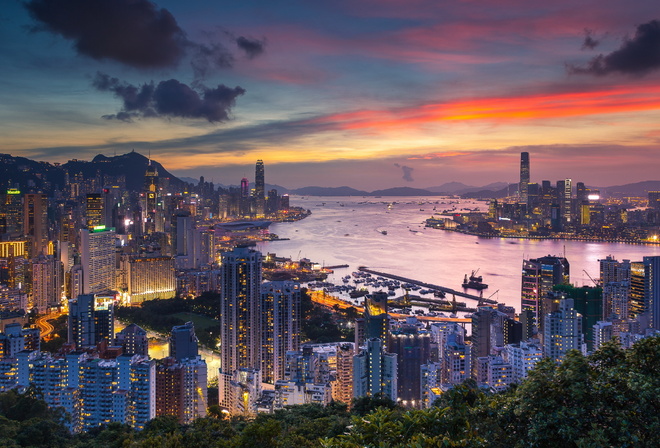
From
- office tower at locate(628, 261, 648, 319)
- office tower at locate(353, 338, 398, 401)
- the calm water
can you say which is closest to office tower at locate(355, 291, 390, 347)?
office tower at locate(353, 338, 398, 401)

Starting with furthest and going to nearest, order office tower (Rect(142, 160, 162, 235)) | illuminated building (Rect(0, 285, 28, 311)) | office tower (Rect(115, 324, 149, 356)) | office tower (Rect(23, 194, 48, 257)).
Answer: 1. office tower (Rect(142, 160, 162, 235))
2. office tower (Rect(23, 194, 48, 257))
3. illuminated building (Rect(0, 285, 28, 311))
4. office tower (Rect(115, 324, 149, 356))

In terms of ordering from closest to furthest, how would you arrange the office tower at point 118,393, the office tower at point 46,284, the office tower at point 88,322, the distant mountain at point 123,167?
1. the office tower at point 118,393
2. the office tower at point 88,322
3. the office tower at point 46,284
4. the distant mountain at point 123,167

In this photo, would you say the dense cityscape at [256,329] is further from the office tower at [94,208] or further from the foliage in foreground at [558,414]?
the office tower at [94,208]

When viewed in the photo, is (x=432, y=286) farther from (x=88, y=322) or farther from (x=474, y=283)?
(x=88, y=322)

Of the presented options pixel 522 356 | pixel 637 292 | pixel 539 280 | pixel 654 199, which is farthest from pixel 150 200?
pixel 654 199

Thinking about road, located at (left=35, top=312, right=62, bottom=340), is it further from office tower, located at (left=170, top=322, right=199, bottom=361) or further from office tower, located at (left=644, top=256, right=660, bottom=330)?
office tower, located at (left=644, top=256, right=660, bottom=330)

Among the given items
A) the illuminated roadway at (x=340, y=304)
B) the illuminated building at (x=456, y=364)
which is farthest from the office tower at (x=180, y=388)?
the illuminated roadway at (x=340, y=304)

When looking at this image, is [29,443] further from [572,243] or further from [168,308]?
[572,243]

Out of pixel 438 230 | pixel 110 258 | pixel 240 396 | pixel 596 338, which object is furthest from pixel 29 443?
pixel 438 230
